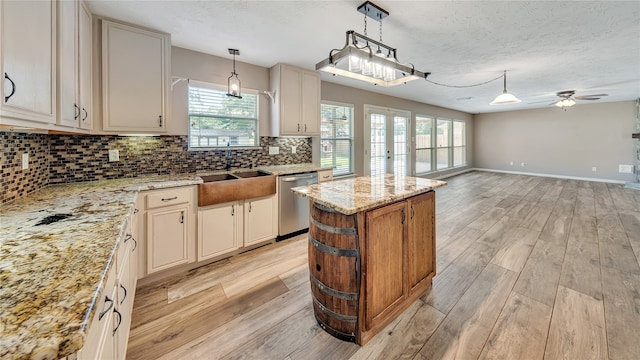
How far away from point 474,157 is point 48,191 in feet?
37.5

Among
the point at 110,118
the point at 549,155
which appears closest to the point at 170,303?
the point at 110,118

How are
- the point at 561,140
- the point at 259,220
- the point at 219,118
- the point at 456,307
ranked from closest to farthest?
the point at 456,307, the point at 259,220, the point at 219,118, the point at 561,140

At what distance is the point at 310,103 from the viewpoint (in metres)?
3.73

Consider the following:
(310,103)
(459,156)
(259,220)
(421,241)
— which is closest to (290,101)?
(310,103)

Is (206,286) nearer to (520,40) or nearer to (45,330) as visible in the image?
(45,330)

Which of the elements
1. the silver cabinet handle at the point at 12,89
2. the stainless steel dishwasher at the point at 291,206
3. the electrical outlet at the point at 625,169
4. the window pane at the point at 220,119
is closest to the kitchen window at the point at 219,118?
the window pane at the point at 220,119

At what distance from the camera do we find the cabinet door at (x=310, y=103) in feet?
12.0

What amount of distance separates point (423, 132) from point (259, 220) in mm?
5936

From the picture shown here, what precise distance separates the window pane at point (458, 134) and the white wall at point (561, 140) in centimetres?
106

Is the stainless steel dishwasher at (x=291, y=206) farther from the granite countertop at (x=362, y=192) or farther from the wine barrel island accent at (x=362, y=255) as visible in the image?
the wine barrel island accent at (x=362, y=255)

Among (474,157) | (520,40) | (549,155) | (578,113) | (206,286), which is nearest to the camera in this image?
(206,286)

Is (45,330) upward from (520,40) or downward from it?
downward

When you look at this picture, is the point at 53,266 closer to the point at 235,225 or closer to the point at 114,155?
the point at 235,225

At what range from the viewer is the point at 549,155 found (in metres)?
8.16
